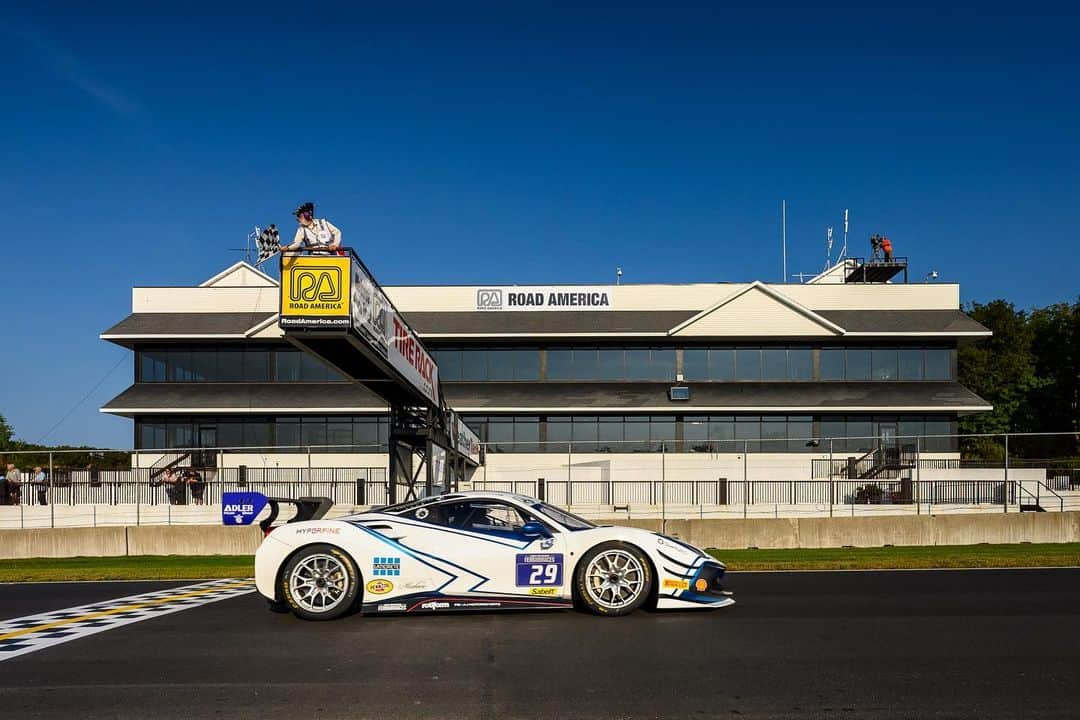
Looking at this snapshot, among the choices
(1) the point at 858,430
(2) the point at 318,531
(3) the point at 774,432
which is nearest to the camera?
(2) the point at 318,531

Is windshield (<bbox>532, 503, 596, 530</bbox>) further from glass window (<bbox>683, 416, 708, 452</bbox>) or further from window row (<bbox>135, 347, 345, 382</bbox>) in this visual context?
window row (<bbox>135, 347, 345, 382</bbox>)

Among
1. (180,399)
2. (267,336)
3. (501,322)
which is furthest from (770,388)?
(180,399)

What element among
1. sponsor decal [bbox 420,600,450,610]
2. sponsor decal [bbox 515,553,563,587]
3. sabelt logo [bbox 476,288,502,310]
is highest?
sabelt logo [bbox 476,288,502,310]

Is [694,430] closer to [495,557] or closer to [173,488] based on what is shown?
[173,488]

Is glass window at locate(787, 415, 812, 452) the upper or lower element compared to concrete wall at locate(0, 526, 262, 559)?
upper

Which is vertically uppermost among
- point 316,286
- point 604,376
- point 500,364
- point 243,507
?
point 316,286

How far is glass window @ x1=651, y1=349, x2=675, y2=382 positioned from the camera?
145 feet

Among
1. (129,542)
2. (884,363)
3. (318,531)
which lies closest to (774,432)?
(884,363)

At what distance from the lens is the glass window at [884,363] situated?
144 ft

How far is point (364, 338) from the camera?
42.8 feet

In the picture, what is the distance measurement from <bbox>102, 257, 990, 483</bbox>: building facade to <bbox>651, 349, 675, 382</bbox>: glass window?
2.6 inches

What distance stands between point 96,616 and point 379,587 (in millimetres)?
3364

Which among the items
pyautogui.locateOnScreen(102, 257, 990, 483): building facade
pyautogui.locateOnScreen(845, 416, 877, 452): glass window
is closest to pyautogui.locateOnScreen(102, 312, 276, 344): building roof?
pyautogui.locateOnScreen(102, 257, 990, 483): building facade

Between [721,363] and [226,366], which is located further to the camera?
[226,366]
